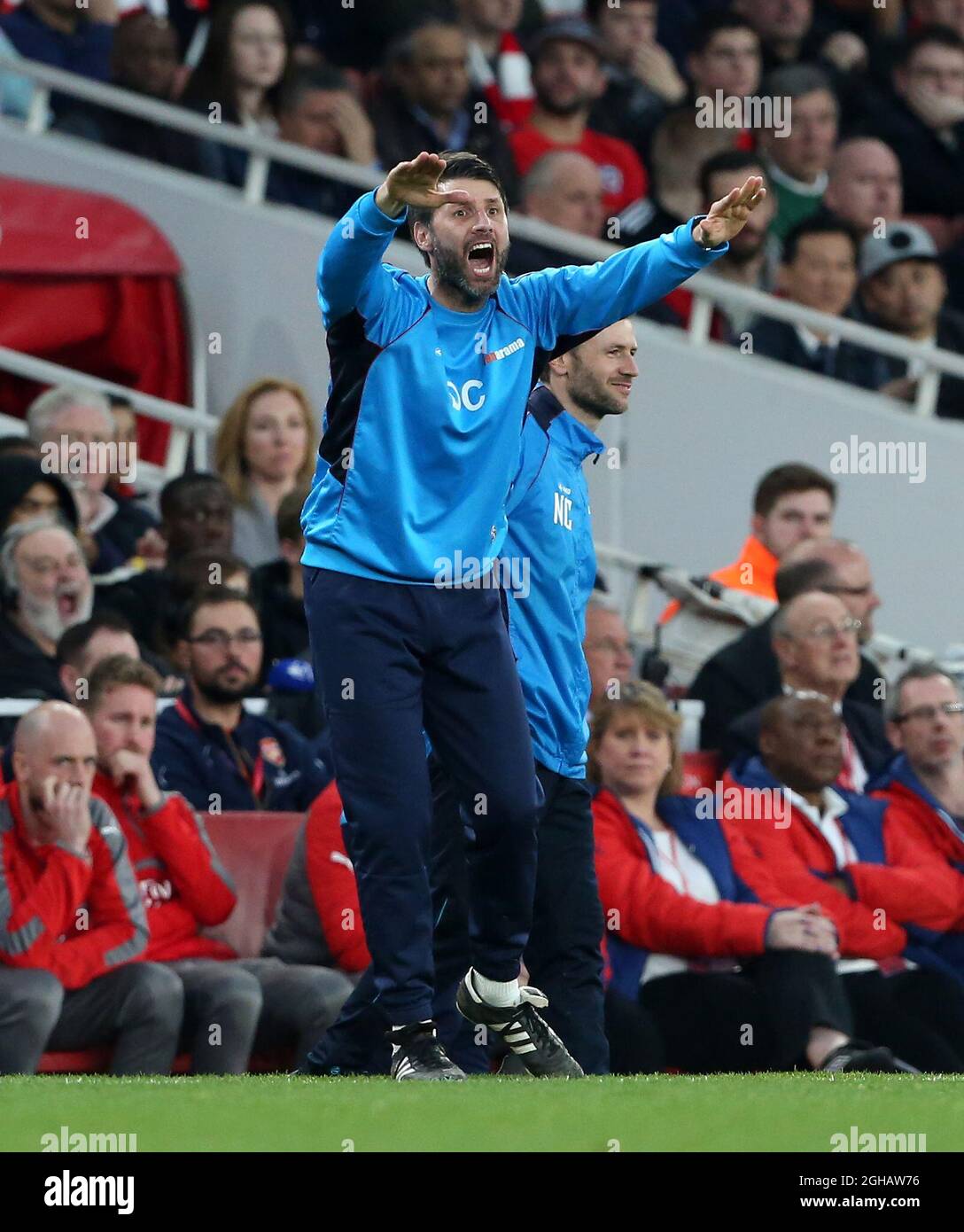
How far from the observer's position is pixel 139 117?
36.2 ft

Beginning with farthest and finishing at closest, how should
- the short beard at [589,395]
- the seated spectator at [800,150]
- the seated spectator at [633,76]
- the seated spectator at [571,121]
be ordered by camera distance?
the seated spectator at [633,76]
the seated spectator at [800,150]
the seated spectator at [571,121]
the short beard at [589,395]

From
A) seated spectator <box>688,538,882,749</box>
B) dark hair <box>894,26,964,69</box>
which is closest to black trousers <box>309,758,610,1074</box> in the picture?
seated spectator <box>688,538,882,749</box>

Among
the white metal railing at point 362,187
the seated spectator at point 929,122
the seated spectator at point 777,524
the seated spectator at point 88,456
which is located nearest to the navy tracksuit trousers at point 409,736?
the seated spectator at point 88,456

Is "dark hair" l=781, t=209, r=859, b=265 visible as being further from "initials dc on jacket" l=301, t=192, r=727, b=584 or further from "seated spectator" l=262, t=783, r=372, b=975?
"initials dc on jacket" l=301, t=192, r=727, b=584

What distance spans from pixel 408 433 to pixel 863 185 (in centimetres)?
746

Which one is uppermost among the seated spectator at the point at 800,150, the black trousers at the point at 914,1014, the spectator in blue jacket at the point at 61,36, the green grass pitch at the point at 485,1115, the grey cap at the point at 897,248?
the spectator in blue jacket at the point at 61,36

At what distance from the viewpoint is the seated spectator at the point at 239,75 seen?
35.6 ft

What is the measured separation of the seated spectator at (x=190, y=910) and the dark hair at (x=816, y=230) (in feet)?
15.9

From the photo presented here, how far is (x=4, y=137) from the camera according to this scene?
10.8m

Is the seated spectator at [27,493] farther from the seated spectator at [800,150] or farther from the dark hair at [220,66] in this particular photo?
the seated spectator at [800,150]

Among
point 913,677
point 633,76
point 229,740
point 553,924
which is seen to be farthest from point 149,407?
point 553,924

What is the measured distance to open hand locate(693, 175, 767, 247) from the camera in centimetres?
523
